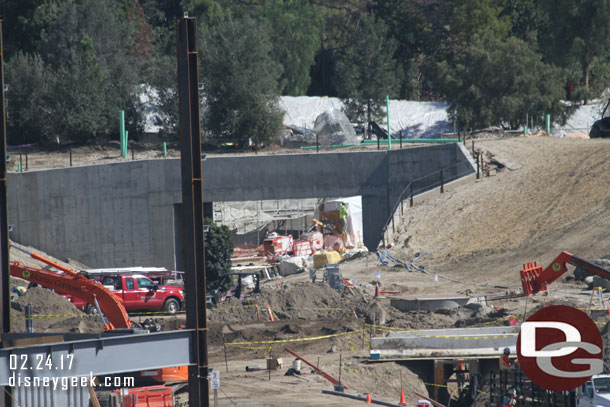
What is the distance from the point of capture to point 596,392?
17422 millimetres

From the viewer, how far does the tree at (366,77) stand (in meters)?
62.3

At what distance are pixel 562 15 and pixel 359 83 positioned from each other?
14.6 m

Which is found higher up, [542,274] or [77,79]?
[77,79]

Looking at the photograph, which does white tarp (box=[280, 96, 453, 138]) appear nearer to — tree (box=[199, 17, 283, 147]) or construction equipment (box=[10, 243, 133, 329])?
tree (box=[199, 17, 283, 147])

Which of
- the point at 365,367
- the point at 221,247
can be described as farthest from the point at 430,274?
the point at 365,367

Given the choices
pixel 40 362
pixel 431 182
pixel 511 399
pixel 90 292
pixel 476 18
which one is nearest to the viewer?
pixel 40 362

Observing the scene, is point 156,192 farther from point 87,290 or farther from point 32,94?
point 87,290

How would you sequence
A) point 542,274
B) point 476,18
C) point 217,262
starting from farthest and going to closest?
1. point 476,18
2. point 217,262
3. point 542,274

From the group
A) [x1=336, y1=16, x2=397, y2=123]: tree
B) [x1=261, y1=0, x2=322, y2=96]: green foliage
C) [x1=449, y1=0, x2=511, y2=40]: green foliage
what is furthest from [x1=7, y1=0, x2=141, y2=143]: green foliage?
[x1=449, y1=0, x2=511, y2=40]: green foliage

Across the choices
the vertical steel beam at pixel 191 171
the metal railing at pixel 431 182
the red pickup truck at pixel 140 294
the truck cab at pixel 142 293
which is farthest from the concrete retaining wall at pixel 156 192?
the vertical steel beam at pixel 191 171

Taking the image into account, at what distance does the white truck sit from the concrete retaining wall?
26637 mm

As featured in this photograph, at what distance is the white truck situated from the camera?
17203mm

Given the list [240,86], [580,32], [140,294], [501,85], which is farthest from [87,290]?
[580,32]

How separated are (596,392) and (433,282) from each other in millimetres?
16458
